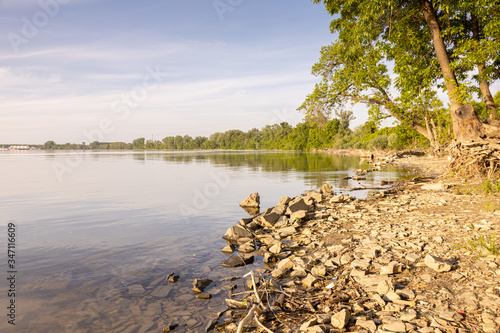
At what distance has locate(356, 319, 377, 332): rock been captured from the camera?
5304 mm

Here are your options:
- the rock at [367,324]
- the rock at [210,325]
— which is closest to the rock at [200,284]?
the rock at [210,325]

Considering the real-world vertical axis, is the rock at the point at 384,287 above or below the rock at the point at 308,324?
above

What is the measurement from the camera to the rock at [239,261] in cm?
988

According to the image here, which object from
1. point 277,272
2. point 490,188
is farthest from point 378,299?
point 490,188

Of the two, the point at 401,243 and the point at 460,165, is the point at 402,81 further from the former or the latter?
the point at 401,243

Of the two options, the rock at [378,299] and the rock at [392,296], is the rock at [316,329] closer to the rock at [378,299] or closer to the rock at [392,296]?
the rock at [378,299]

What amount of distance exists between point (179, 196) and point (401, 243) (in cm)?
1957

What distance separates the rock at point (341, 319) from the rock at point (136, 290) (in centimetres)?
528

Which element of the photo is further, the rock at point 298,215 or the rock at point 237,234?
the rock at point 298,215

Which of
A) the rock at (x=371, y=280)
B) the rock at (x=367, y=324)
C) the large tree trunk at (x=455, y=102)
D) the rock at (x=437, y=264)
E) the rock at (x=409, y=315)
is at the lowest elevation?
the rock at (x=367, y=324)

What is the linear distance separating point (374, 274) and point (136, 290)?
21.4ft

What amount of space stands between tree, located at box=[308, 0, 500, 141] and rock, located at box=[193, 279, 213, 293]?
17133 millimetres

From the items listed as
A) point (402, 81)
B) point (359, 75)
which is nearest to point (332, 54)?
point (359, 75)

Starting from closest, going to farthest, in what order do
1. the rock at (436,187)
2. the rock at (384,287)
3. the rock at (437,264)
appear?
1. the rock at (384,287)
2. the rock at (437,264)
3. the rock at (436,187)
